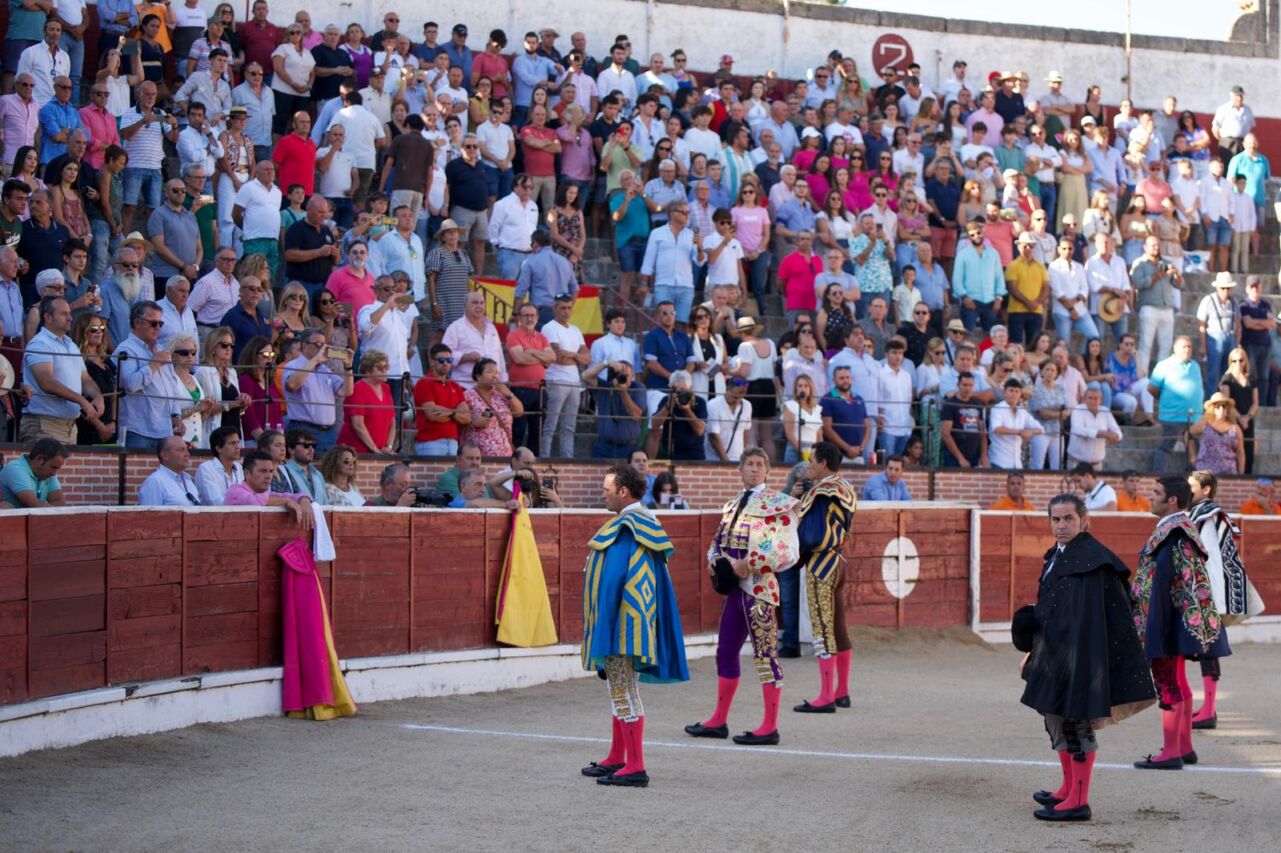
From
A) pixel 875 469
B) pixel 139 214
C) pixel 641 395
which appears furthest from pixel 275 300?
pixel 875 469

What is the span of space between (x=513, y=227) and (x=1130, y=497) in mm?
6612

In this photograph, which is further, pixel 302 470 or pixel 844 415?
pixel 844 415

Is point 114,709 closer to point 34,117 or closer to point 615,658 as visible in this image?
point 615,658

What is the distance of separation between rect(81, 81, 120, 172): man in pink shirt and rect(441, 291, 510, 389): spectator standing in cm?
305

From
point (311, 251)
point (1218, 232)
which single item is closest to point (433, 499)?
point (311, 251)

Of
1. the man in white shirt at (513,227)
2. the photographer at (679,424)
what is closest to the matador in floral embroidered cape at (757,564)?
the photographer at (679,424)

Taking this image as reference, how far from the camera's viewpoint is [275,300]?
14.7 meters

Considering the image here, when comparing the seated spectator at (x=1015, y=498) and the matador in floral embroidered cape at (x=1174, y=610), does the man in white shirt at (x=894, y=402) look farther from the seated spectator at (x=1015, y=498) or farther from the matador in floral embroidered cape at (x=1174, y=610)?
the matador in floral embroidered cape at (x=1174, y=610)

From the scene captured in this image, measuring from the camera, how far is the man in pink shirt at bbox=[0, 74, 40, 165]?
13883 mm

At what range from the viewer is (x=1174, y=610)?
9.23 meters

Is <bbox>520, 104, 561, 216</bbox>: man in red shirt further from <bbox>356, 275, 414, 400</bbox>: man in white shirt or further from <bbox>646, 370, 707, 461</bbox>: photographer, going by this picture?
A: <bbox>356, 275, 414, 400</bbox>: man in white shirt

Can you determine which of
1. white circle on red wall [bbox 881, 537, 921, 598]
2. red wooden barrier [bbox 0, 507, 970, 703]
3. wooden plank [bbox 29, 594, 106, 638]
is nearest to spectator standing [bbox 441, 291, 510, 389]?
red wooden barrier [bbox 0, 507, 970, 703]

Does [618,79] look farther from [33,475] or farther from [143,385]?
[33,475]

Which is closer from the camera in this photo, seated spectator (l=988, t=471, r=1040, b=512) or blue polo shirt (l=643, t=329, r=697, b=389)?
blue polo shirt (l=643, t=329, r=697, b=389)
